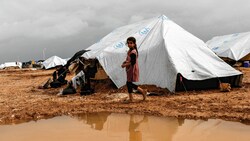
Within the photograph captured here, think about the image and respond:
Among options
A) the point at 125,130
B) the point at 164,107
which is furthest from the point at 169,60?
the point at 125,130

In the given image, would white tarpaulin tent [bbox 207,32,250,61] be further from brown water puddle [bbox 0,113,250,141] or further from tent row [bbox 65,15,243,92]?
brown water puddle [bbox 0,113,250,141]

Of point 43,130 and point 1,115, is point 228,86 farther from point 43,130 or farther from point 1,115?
point 1,115

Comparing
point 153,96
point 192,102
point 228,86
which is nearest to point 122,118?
point 192,102

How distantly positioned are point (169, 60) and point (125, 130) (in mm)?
4109

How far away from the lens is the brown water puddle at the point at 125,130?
4238 millimetres

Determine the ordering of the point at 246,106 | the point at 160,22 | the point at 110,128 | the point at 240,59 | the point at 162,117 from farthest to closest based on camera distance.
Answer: the point at 240,59
the point at 160,22
the point at 246,106
the point at 162,117
the point at 110,128

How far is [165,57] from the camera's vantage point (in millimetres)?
8578

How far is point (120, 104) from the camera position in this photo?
6762 mm

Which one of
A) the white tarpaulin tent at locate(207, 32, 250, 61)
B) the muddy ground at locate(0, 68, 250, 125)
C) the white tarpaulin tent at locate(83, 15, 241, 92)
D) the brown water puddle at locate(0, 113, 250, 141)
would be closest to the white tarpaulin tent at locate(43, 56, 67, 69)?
the white tarpaulin tent at locate(207, 32, 250, 61)

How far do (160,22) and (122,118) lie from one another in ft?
18.3

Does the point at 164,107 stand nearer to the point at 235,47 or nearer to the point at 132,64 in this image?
the point at 132,64

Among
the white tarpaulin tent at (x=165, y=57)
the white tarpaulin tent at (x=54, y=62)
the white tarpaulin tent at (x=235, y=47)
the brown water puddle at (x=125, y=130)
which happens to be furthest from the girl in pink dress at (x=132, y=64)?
the white tarpaulin tent at (x=54, y=62)

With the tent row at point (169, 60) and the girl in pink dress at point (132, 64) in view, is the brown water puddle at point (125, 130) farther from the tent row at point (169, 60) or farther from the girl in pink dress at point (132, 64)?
the tent row at point (169, 60)

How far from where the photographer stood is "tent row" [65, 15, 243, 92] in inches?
326
